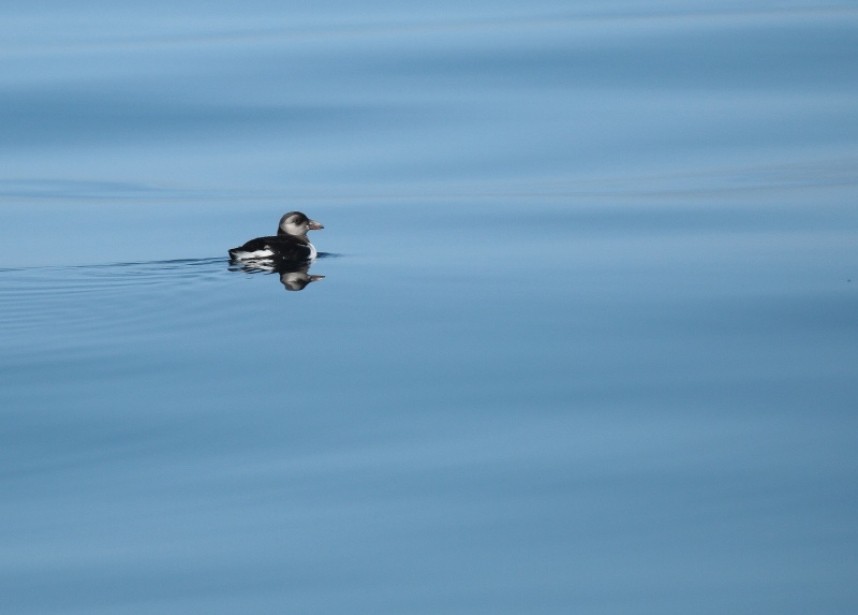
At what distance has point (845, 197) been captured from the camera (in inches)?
507

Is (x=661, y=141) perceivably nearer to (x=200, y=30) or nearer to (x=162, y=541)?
(x=200, y=30)

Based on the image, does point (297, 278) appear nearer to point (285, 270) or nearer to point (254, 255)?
point (285, 270)

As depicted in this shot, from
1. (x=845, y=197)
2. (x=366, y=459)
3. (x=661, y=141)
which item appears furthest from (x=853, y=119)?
(x=366, y=459)

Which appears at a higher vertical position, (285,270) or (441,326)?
(285,270)

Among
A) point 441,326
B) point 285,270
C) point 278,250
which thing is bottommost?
point 441,326

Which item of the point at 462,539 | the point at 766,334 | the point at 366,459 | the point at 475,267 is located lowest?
the point at 462,539

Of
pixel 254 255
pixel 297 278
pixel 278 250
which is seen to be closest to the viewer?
pixel 297 278

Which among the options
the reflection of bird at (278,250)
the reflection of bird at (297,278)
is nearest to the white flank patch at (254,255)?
the reflection of bird at (278,250)

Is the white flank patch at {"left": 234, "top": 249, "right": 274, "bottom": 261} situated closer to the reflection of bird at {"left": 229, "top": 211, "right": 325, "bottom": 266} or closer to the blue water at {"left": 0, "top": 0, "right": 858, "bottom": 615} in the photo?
the reflection of bird at {"left": 229, "top": 211, "right": 325, "bottom": 266}

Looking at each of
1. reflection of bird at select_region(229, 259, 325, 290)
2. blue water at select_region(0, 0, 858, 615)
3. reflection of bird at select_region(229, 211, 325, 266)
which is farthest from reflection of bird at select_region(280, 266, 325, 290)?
blue water at select_region(0, 0, 858, 615)

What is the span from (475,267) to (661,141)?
207 inches

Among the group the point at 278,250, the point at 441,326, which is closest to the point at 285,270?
the point at 278,250

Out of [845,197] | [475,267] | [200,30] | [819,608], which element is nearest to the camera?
[819,608]

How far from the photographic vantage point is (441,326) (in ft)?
29.9
